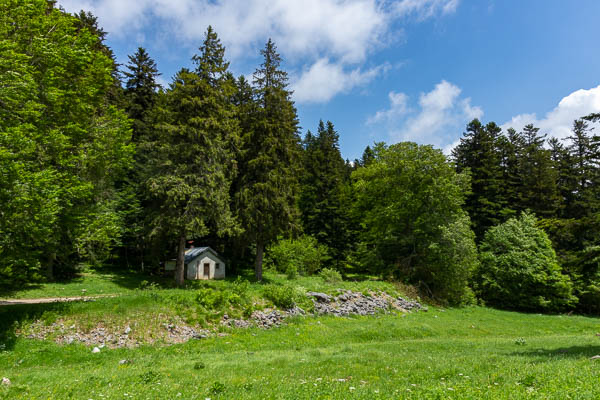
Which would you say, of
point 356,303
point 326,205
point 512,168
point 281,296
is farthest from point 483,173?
point 281,296

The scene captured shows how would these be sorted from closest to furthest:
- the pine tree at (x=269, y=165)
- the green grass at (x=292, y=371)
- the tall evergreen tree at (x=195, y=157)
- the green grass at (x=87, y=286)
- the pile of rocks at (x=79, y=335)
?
1. the green grass at (x=292, y=371)
2. the pile of rocks at (x=79, y=335)
3. the green grass at (x=87, y=286)
4. the tall evergreen tree at (x=195, y=157)
5. the pine tree at (x=269, y=165)

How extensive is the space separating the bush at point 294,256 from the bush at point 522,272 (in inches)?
680

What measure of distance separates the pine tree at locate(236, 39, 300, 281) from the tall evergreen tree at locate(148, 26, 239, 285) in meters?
2.70

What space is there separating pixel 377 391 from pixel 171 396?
3.56 meters

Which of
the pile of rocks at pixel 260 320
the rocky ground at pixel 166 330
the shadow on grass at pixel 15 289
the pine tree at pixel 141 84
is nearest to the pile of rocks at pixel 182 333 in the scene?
the rocky ground at pixel 166 330

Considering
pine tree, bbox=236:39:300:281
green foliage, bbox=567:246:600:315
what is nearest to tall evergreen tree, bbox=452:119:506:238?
green foliage, bbox=567:246:600:315

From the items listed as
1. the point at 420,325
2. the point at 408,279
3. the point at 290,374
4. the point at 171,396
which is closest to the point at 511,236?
the point at 408,279

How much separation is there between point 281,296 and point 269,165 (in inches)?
521

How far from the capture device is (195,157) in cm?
2244

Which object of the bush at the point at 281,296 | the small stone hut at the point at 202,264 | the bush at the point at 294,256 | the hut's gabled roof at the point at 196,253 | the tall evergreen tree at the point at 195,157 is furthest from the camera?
the bush at the point at 294,256

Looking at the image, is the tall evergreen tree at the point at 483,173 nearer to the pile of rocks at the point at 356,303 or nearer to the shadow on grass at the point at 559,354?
the pile of rocks at the point at 356,303

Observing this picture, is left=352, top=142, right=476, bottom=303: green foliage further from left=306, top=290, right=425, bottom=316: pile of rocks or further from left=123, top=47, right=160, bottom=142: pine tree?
left=123, top=47, right=160, bottom=142: pine tree

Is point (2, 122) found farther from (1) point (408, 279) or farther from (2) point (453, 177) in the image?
(2) point (453, 177)

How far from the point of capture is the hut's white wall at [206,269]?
3020cm
